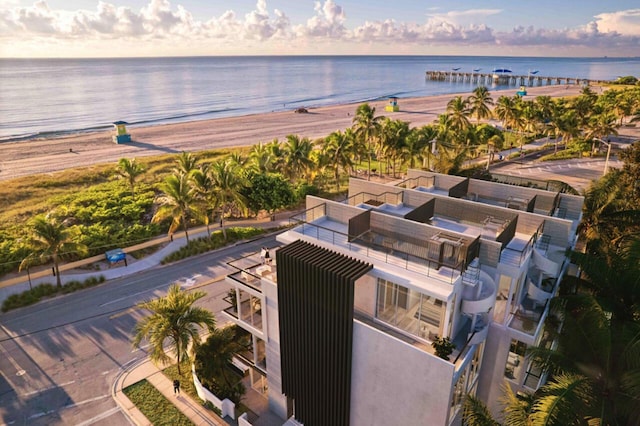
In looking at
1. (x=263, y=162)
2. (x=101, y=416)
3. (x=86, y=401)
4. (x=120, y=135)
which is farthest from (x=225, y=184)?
(x=120, y=135)

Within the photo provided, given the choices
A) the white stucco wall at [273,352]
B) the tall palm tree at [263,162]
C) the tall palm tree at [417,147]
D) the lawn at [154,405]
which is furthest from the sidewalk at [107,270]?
the tall palm tree at [417,147]

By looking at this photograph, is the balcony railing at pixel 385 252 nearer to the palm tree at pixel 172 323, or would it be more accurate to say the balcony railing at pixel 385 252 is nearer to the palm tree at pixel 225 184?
the palm tree at pixel 172 323

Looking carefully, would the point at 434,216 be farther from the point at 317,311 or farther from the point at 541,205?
the point at 317,311

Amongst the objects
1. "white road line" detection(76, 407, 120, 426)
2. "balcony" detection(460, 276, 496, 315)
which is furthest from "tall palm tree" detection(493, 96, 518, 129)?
"white road line" detection(76, 407, 120, 426)

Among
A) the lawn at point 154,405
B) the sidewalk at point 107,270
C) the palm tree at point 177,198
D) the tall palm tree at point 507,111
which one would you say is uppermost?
the tall palm tree at point 507,111

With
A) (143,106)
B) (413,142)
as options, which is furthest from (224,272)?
(143,106)

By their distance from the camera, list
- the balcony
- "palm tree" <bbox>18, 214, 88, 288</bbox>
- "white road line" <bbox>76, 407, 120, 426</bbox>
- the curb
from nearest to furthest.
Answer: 1. the balcony
2. "white road line" <bbox>76, 407, 120, 426</bbox>
3. the curb
4. "palm tree" <bbox>18, 214, 88, 288</bbox>

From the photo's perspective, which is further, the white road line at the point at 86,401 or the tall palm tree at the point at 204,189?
the tall palm tree at the point at 204,189

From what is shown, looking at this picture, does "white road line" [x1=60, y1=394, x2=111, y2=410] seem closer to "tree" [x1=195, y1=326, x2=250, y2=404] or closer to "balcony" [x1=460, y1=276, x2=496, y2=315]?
"tree" [x1=195, y1=326, x2=250, y2=404]
